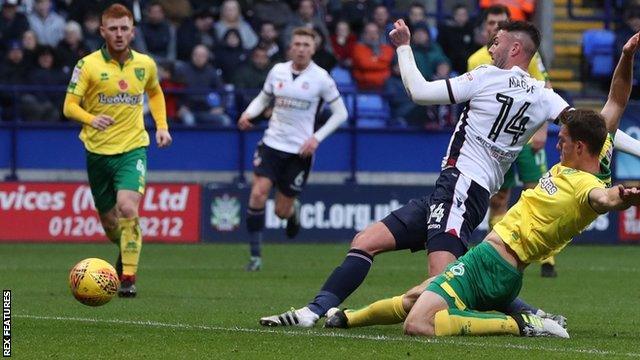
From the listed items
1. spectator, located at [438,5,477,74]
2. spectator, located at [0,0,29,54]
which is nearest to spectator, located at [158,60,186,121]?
spectator, located at [0,0,29,54]

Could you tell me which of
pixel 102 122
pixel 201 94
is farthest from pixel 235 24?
pixel 102 122

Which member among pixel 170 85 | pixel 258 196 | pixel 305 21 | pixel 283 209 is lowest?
pixel 283 209

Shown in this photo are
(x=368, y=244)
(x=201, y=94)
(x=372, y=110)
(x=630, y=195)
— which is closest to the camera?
(x=630, y=195)

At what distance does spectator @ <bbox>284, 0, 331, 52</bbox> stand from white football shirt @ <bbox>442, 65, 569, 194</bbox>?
44.6 ft

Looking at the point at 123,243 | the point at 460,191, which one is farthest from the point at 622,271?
the point at 460,191

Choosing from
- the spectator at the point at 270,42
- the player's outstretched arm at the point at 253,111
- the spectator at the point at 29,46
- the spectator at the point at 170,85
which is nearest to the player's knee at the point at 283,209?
the player's outstretched arm at the point at 253,111

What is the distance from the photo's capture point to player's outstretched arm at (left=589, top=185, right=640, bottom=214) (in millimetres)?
8391

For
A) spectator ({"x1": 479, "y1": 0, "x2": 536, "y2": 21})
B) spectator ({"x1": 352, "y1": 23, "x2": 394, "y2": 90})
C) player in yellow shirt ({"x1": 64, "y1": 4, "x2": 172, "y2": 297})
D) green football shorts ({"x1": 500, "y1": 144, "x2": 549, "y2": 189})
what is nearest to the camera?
player in yellow shirt ({"x1": 64, "y1": 4, "x2": 172, "y2": 297})

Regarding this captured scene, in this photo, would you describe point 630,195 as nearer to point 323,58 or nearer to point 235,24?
point 323,58

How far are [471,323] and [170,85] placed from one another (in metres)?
13.5

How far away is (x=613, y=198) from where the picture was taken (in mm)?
8750

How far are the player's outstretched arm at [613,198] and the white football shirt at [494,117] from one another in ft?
4.16

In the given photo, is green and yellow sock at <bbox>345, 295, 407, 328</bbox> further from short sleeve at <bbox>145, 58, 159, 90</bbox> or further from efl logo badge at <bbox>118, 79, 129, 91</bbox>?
short sleeve at <bbox>145, 58, 159, 90</bbox>

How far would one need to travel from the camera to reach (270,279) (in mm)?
15539
